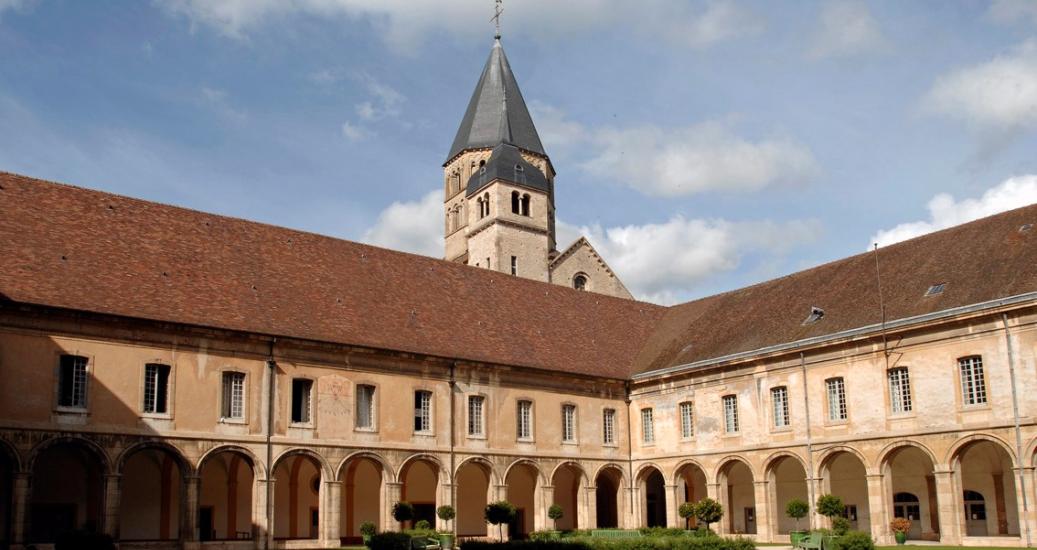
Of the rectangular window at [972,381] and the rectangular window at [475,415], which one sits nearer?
the rectangular window at [972,381]

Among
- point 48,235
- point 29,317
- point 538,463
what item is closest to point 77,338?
point 29,317

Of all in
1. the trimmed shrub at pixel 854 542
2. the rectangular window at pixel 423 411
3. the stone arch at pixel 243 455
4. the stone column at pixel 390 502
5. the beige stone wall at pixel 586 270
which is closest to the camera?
the trimmed shrub at pixel 854 542

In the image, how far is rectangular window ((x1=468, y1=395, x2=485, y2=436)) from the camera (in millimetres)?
34625

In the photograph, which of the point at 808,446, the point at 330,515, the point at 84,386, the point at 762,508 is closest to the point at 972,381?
the point at 808,446

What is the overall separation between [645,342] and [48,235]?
2205cm

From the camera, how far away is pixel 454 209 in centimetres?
6216

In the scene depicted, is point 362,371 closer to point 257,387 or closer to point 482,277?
point 257,387

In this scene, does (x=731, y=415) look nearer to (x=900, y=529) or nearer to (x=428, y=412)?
(x=900, y=529)

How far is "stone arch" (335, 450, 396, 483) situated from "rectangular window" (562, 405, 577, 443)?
726 cm

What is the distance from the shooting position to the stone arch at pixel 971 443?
27530 millimetres

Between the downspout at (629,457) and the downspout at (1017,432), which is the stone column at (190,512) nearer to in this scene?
the downspout at (629,457)

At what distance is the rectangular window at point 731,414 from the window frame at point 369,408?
37.8 ft

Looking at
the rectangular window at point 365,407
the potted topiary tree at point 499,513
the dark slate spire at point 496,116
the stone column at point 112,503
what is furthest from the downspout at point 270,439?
the dark slate spire at point 496,116

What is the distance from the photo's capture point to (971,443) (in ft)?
93.6
